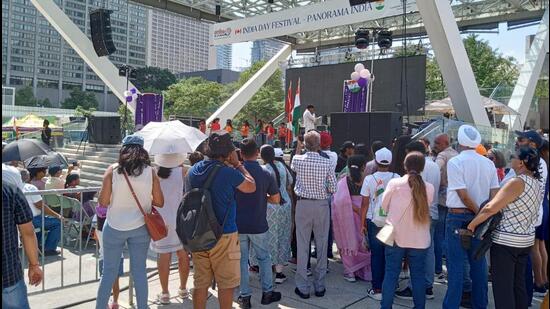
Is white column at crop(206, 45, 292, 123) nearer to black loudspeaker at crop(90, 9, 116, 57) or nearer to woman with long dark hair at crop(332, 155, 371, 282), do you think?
black loudspeaker at crop(90, 9, 116, 57)

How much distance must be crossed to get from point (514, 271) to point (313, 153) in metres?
2.01

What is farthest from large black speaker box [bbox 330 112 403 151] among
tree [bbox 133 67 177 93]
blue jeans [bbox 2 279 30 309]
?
tree [bbox 133 67 177 93]

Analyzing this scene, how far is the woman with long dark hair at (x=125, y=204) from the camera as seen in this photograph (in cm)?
337

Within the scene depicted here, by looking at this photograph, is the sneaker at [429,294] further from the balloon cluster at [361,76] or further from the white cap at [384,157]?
the balloon cluster at [361,76]

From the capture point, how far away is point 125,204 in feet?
11.1

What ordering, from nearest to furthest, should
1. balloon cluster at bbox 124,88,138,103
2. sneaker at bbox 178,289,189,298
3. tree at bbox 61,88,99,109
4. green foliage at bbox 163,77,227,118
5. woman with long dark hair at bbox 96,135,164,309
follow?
woman with long dark hair at bbox 96,135,164,309 → sneaker at bbox 178,289,189,298 → balloon cluster at bbox 124,88,138,103 → green foliage at bbox 163,77,227,118 → tree at bbox 61,88,99,109

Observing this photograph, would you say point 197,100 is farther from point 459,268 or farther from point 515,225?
point 515,225

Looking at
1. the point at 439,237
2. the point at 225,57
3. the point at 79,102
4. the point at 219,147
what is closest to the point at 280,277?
the point at 439,237

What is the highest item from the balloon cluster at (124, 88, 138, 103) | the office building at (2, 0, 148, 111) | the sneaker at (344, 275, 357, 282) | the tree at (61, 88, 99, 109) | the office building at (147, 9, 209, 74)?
the office building at (147, 9, 209, 74)

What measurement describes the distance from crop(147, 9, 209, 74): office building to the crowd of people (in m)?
102

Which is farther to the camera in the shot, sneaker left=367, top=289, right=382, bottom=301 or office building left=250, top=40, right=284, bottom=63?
office building left=250, top=40, right=284, bottom=63

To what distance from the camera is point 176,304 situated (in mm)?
4246

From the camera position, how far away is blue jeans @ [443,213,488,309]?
371 cm

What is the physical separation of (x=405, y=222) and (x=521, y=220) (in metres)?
0.83
